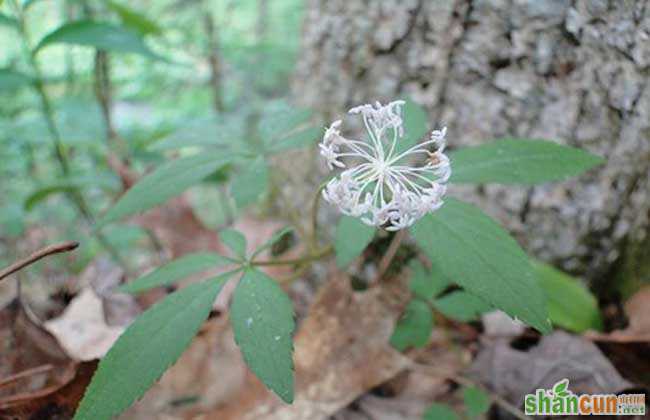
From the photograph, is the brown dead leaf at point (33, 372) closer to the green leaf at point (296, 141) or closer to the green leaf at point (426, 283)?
the green leaf at point (296, 141)

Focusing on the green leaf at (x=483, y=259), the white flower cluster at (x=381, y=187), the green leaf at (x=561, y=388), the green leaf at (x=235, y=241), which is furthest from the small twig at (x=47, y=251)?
the green leaf at (x=561, y=388)

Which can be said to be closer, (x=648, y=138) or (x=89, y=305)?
(x=648, y=138)

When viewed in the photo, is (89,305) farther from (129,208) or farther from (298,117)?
(298,117)

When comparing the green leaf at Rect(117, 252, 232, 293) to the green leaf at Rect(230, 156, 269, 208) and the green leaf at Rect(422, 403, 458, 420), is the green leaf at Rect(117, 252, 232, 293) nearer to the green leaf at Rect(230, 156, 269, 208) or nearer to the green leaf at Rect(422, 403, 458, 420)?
the green leaf at Rect(230, 156, 269, 208)

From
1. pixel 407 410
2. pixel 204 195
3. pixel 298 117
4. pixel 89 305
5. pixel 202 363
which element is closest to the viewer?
pixel 298 117

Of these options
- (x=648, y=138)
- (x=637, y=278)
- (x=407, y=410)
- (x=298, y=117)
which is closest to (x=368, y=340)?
(x=407, y=410)

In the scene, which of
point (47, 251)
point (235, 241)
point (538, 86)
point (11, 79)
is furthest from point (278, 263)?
point (11, 79)
